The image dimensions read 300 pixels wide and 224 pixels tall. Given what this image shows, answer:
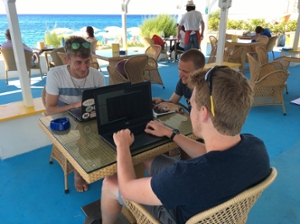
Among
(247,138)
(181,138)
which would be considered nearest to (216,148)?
(247,138)

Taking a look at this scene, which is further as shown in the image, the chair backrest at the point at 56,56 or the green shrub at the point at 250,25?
the green shrub at the point at 250,25

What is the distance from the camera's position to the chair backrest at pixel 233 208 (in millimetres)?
848

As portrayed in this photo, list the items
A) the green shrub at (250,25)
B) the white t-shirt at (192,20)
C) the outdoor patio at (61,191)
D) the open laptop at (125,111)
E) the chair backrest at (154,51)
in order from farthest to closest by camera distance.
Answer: the green shrub at (250,25) < the white t-shirt at (192,20) < the chair backrest at (154,51) < the outdoor patio at (61,191) < the open laptop at (125,111)

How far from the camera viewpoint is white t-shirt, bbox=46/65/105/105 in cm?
203

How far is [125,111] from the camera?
1.42 metres

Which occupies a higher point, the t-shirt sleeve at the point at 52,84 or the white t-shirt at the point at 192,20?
the white t-shirt at the point at 192,20

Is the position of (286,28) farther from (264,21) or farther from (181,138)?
(181,138)

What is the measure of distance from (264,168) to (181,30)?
21.5 ft

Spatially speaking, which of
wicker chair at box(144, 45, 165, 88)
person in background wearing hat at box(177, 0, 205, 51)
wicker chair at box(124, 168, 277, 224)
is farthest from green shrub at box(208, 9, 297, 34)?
wicker chair at box(124, 168, 277, 224)

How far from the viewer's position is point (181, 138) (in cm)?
133

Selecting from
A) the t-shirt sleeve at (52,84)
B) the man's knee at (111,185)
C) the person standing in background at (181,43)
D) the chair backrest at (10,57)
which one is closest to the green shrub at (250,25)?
the person standing in background at (181,43)

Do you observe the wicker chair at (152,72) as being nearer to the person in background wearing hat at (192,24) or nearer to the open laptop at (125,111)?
the person in background wearing hat at (192,24)

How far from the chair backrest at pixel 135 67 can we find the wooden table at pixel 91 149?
2550 mm

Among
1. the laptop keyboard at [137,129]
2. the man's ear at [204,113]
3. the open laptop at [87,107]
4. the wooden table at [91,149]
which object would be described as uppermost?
the man's ear at [204,113]
